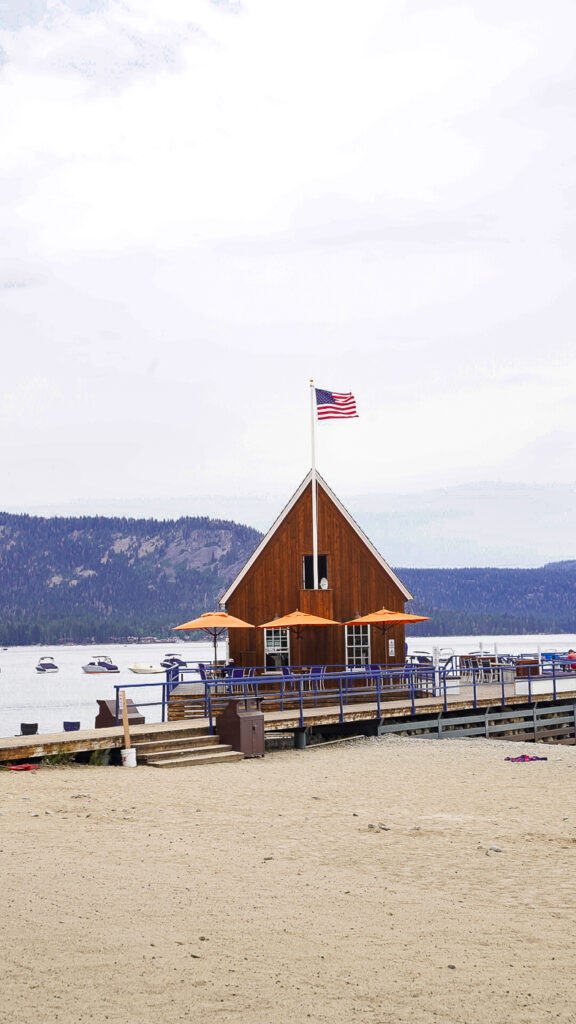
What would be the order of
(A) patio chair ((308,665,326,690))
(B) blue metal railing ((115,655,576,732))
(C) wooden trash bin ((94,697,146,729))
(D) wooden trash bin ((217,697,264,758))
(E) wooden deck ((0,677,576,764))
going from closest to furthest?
(E) wooden deck ((0,677,576,764)), (D) wooden trash bin ((217,697,264,758)), (C) wooden trash bin ((94,697,146,729)), (B) blue metal railing ((115,655,576,732)), (A) patio chair ((308,665,326,690))

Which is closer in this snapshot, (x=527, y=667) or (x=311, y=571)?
(x=311, y=571)

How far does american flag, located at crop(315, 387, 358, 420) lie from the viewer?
32062 mm

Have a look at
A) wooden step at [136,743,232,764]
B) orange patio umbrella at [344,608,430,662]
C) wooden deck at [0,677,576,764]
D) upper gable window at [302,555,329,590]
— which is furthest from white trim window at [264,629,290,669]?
wooden step at [136,743,232,764]

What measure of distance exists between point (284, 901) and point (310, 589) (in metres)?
22.8

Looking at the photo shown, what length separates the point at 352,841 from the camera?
41.9ft

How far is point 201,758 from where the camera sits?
67.3ft

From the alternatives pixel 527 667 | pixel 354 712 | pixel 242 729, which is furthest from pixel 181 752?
pixel 527 667

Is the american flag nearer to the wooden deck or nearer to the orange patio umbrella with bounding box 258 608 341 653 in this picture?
the orange patio umbrella with bounding box 258 608 341 653

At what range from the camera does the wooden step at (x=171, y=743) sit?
67.9ft

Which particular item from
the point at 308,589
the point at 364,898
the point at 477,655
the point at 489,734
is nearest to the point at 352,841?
the point at 364,898

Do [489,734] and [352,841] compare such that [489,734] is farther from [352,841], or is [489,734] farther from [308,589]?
[352,841]

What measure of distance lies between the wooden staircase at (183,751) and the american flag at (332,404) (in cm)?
1320

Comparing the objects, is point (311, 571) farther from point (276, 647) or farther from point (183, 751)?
point (183, 751)

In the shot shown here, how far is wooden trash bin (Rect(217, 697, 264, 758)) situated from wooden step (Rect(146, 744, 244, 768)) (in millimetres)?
222
